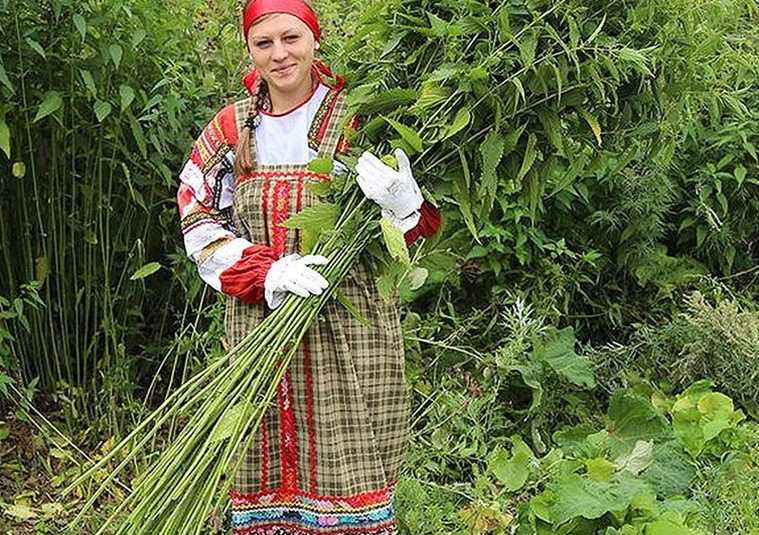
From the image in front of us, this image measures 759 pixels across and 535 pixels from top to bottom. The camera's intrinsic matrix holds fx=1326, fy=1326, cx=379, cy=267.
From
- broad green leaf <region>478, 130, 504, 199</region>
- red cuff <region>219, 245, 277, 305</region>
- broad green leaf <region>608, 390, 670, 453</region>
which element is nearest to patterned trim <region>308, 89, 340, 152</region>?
red cuff <region>219, 245, 277, 305</region>

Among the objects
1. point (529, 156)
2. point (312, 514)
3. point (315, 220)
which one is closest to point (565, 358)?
point (312, 514)

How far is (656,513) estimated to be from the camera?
9.21 feet

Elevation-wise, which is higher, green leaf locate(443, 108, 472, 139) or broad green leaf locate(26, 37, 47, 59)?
broad green leaf locate(26, 37, 47, 59)

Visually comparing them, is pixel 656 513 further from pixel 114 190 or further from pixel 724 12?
pixel 114 190

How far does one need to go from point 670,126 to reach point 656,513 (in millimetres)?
815

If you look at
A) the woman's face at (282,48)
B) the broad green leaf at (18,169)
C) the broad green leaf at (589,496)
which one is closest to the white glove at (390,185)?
the woman's face at (282,48)

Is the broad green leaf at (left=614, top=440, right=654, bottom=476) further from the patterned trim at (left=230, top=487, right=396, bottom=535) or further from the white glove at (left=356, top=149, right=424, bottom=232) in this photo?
the white glove at (left=356, top=149, right=424, bottom=232)

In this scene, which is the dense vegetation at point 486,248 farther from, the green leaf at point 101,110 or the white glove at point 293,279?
the white glove at point 293,279

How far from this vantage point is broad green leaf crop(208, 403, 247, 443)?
2410 millimetres

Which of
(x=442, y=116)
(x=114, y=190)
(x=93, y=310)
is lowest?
(x=93, y=310)

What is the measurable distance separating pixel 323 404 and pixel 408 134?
0.59 meters

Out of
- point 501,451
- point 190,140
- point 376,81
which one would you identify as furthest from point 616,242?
point 376,81

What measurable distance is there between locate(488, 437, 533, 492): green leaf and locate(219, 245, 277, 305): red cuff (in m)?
0.88

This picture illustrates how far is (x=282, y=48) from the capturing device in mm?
2500
